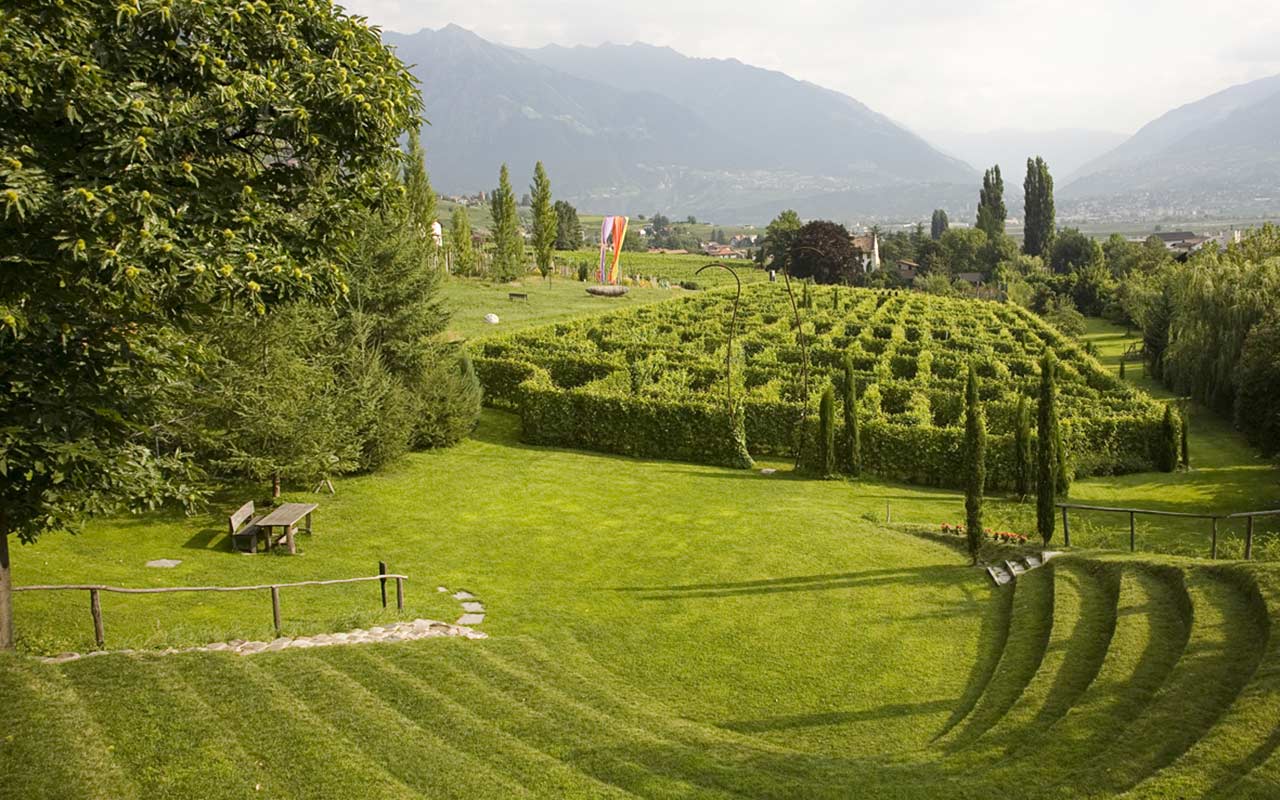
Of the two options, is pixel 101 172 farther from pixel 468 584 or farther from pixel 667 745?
pixel 468 584

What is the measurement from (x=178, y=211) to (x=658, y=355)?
2798 centimetres

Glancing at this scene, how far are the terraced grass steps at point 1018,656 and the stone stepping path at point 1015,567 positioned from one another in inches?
10.9

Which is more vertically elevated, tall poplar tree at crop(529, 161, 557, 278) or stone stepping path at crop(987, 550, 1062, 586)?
tall poplar tree at crop(529, 161, 557, 278)

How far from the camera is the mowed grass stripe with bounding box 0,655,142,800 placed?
8.14 meters

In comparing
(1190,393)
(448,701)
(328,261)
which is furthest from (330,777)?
(1190,393)

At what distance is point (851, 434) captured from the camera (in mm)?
26734

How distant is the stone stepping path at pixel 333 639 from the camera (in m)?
11.1

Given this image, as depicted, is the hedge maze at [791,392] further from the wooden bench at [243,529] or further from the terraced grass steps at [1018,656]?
the wooden bench at [243,529]

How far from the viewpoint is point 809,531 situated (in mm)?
20203

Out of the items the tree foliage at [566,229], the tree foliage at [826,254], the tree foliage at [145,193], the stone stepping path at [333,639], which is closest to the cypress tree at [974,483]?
the stone stepping path at [333,639]

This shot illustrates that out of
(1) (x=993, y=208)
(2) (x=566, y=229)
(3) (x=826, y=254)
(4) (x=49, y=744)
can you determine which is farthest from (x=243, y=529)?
(1) (x=993, y=208)

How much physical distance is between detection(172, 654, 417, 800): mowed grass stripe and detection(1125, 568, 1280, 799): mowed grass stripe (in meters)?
7.55

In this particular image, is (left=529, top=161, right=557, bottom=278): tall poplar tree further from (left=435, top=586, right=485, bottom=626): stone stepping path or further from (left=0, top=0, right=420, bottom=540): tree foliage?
(left=0, top=0, right=420, bottom=540): tree foliage

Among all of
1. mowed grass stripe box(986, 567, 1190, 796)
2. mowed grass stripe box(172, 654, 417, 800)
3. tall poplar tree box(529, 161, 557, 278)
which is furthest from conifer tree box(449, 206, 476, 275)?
mowed grass stripe box(986, 567, 1190, 796)
